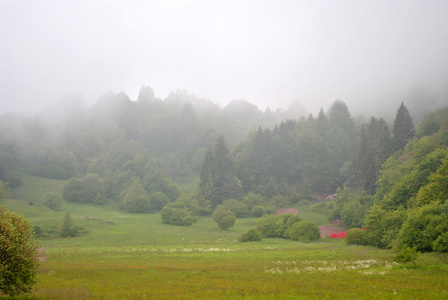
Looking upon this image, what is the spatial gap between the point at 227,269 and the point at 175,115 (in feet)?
490

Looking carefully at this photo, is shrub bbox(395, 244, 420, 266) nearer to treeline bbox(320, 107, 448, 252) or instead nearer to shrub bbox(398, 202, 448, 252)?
treeline bbox(320, 107, 448, 252)

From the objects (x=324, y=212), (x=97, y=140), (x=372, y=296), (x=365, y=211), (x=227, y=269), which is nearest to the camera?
(x=372, y=296)

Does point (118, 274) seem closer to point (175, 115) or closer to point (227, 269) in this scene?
point (227, 269)

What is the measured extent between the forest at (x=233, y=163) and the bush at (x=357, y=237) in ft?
1.39

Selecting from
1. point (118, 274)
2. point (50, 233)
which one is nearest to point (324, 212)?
point (50, 233)

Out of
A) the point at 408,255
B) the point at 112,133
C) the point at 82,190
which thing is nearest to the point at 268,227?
the point at 408,255

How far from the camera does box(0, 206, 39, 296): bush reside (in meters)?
12.8

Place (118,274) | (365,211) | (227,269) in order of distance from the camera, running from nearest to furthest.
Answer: (118,274) → (227,269) → (365,211)

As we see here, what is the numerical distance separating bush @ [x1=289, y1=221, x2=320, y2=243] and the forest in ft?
30.1

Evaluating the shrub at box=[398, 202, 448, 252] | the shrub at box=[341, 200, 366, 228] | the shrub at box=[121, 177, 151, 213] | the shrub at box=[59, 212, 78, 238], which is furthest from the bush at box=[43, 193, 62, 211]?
the shrub at box=[398, 202, 448, 252]

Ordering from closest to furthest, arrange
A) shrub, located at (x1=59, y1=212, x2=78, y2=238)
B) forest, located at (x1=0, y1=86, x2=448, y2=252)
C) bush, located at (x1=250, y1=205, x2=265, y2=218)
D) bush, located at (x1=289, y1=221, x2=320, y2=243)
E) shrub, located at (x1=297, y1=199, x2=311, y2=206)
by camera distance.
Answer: forest, located at (x1=0, y1=86, x2=448, y2=252) → bush, located at (x1=289, y1=221, x2=320, y2=243) → shrub, located at (x1=59, y1=212, x2=78, y2=238) → bush, located at (x1=250, y1=205, x2=265, y2=218) → shrub, located at (x1=297, y1=199, x2=311, y2=206)

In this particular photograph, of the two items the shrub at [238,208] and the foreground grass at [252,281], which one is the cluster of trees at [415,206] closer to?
the foreground grass at [252,281]

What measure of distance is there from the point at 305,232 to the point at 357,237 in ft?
29.5

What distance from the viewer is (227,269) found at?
24172 mm
